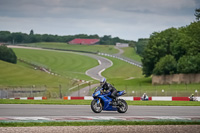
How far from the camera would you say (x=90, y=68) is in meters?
128

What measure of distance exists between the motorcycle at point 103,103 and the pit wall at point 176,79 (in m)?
56.0

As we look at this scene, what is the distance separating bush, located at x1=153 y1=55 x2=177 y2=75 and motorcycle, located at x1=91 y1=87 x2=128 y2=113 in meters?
60.6

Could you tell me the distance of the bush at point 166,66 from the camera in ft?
271

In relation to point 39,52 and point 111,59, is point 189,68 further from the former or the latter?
point 39,52

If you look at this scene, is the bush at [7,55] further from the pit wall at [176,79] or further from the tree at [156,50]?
the pit wall at [176,79]

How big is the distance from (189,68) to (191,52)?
7.69 meters

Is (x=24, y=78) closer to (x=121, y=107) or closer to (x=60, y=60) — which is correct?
(x=60, y=60)

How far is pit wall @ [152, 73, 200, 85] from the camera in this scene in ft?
254

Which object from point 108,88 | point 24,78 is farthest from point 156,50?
point 108,88

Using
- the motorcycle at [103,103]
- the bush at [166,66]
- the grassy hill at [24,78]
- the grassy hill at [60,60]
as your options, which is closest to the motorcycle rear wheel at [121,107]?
the motorcycle at [103,103]

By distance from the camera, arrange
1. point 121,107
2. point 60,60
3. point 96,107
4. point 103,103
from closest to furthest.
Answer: point 96,107
point 103,103
point 121,107
point 60,60

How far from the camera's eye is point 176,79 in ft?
265

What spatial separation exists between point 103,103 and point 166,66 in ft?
204

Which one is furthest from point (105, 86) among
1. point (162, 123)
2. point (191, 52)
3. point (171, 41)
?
point (171, 41)
